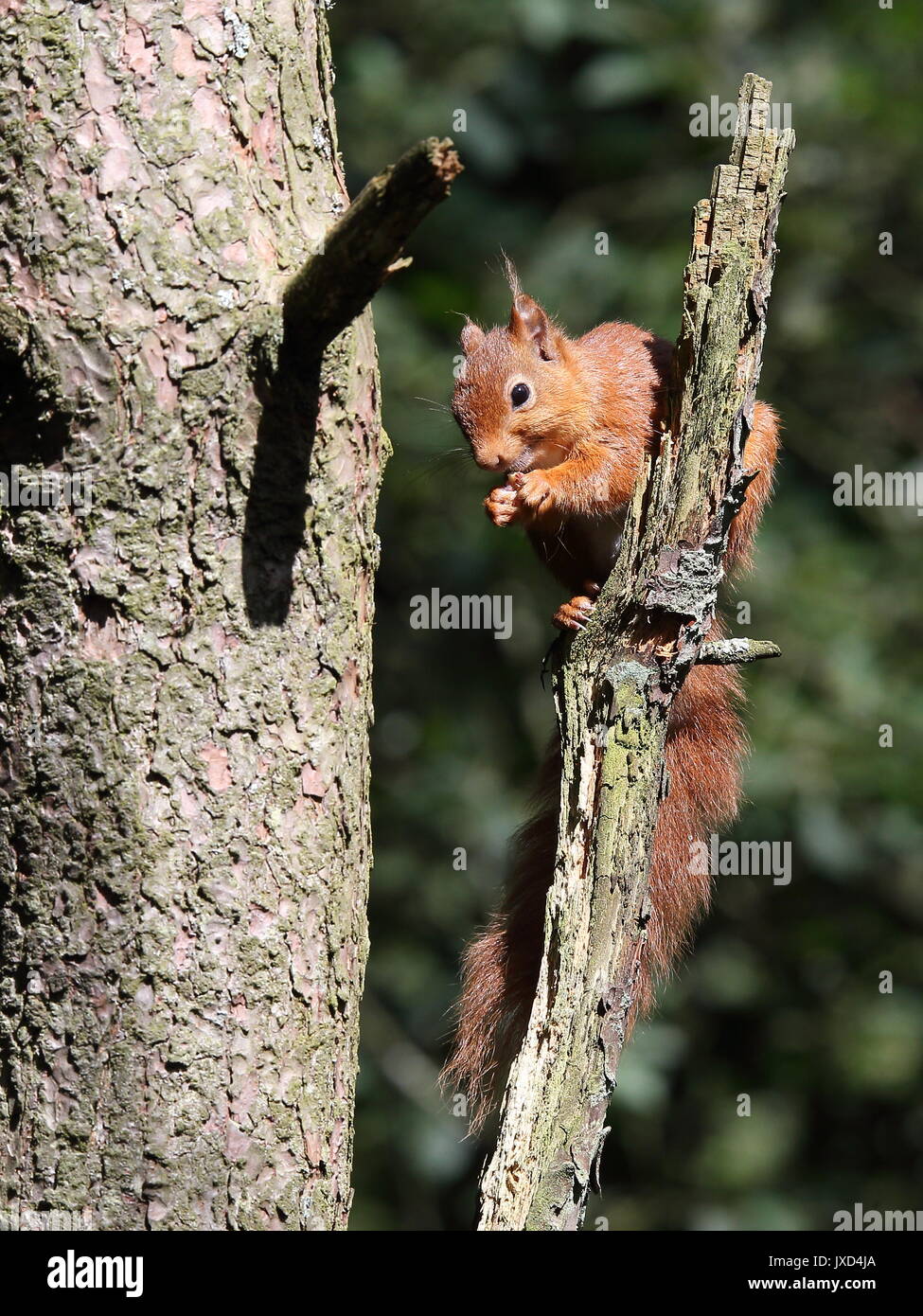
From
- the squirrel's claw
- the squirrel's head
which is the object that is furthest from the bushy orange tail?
the squirrel's head

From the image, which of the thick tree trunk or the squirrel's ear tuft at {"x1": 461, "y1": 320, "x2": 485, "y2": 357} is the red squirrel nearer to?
the squirrel's ear tuft at {"x1": 461, "y1": 320, "x2": 485, "y2": 357}

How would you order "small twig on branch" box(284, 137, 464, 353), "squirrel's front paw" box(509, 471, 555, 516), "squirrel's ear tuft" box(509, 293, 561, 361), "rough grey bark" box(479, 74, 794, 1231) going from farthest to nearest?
"squirrel's ear tuft" box(509, 293, 561, 361) → "squirrel's front paw" box(509, 471, 555, 516) → "rough grey bark" box(479, 74, 794, 1231) → "small twig on branch" box(284, 137, 464, 353)

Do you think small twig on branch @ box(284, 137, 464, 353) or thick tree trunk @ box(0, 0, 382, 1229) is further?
thick tree trunk @ box(0, 0, 382, 1229)

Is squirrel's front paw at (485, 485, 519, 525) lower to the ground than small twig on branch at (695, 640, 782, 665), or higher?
higher

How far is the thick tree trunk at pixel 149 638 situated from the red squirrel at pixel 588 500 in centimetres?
64

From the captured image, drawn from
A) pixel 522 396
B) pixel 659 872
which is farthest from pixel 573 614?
pixel 522 396

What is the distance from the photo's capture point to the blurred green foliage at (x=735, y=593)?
3.52 m

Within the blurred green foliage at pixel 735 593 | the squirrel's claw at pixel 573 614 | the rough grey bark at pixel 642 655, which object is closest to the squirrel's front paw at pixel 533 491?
the squirrel's claw at pixel 573 614

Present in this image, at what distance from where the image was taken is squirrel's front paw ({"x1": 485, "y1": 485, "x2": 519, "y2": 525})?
83.7 inches

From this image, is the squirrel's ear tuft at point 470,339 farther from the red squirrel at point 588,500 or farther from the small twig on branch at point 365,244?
the small twig on branch at point 365,244

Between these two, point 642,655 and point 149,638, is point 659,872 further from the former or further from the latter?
point 149,638

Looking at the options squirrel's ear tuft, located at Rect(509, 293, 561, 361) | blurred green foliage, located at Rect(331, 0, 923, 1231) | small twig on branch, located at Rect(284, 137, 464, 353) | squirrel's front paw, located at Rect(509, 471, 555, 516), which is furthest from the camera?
blurred green foliage, located at Rect(331, 0, 923, 1231)

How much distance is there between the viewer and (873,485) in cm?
385
